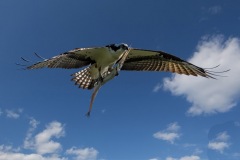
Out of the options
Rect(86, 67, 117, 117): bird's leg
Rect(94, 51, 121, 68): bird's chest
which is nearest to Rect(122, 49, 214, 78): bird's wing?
Rect(94, 51, 121, 68): bird's chest

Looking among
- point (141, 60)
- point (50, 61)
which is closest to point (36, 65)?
point (50, 61)

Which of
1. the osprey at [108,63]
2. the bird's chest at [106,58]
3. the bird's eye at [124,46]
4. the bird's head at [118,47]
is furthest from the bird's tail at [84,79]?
the bird's eye at [124,46]

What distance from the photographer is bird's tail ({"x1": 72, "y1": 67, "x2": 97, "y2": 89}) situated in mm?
17875

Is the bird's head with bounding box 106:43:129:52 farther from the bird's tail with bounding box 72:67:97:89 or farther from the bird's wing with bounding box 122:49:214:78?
the bird's wing with bounding box 122:49:214:78

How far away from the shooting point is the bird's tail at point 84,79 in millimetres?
17875

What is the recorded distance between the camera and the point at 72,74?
19.1 m

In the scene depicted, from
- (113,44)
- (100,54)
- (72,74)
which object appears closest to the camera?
(113,44)

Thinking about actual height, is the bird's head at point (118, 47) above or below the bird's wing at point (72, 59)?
below

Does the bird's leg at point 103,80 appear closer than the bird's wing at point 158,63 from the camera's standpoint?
Yes

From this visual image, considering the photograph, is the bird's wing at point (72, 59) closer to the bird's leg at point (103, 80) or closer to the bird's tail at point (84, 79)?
the bird's tail at point (84, 79)

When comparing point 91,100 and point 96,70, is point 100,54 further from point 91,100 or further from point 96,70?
point 91,100

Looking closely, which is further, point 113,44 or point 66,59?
point 66,59

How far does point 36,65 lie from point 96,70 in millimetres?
2899

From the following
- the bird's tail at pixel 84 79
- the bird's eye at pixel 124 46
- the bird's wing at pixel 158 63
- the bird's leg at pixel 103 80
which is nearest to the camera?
the bird's leg at pixel 103 80
